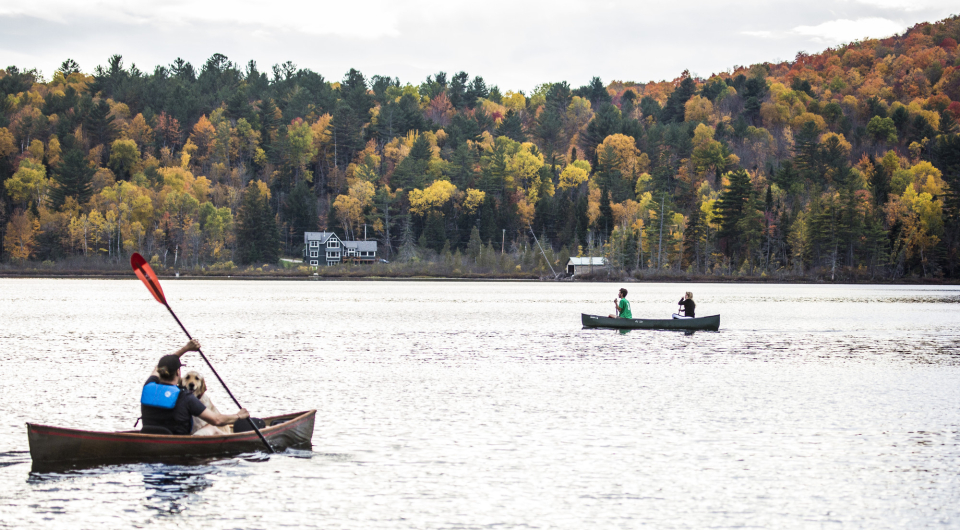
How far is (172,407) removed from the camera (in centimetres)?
1733

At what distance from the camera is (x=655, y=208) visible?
158 metres

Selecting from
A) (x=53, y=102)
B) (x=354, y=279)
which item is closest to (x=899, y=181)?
(x=354, y=279)

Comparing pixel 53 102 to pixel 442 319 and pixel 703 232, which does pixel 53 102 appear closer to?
pixel 703 232

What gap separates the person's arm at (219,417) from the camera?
1747 centimetres

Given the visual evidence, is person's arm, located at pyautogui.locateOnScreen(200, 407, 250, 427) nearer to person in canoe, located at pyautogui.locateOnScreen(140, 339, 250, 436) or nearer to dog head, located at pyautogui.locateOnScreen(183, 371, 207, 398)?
person in canoe, located at pyautogui.locateOnScreen(140, 339, 250, 436)

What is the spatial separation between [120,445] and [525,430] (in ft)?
30.2

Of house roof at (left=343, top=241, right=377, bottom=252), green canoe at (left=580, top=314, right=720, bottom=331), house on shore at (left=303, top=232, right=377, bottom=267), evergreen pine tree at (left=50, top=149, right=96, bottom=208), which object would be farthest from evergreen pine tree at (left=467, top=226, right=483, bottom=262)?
green canoe at (left=580, top=314, right=720, bottom=331)

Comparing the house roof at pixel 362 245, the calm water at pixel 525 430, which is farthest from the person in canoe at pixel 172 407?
the house roof at pixel 362 245

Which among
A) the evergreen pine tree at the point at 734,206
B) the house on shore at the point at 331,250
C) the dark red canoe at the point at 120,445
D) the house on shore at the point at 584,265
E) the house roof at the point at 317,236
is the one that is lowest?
the dark red canoe at the point at 120,445

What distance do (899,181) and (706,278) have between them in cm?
5084

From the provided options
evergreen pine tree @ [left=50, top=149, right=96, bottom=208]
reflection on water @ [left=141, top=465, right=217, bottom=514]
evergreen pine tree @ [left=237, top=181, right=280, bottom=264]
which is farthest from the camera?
evergreen pine tree @ [left=50, top=149, right=96, bottom=208]

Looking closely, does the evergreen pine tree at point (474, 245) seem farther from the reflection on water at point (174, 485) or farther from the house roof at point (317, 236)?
the reflection on water at point (174, 485)

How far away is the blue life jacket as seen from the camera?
17125mm

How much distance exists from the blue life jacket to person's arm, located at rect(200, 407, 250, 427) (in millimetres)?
614
